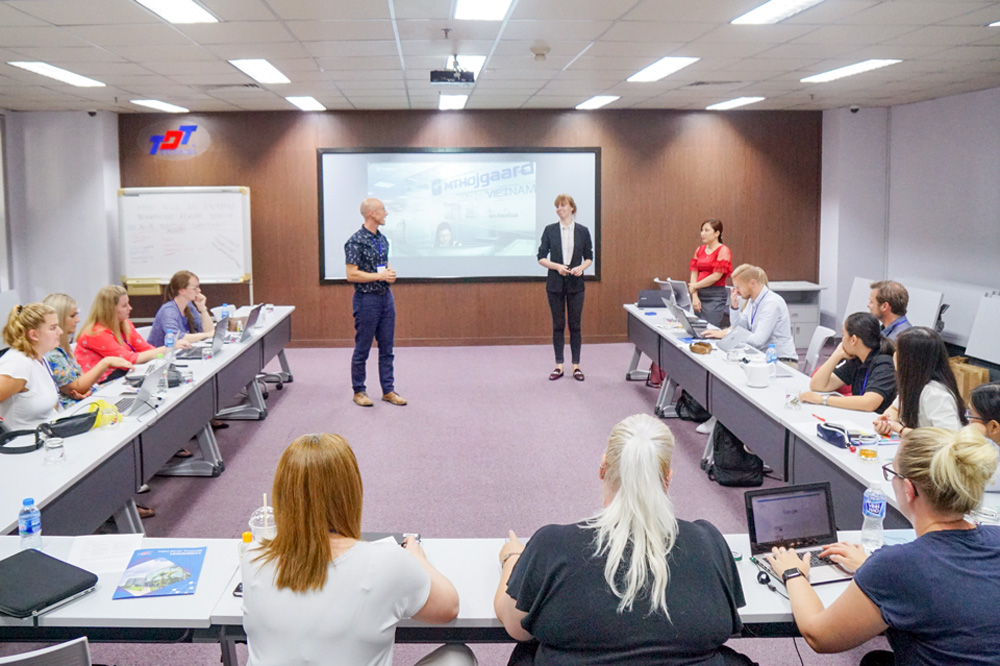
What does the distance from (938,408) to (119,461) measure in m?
3.39

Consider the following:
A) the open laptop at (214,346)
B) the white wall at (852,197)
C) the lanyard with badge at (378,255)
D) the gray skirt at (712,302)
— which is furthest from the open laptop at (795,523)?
the white wall at (852,197)

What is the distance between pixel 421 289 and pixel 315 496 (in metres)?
7.21

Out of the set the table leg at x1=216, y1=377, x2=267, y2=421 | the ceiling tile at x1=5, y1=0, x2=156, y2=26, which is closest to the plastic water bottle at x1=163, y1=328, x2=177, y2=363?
the table leg at x1=216, y1=377, x2=267, y2=421

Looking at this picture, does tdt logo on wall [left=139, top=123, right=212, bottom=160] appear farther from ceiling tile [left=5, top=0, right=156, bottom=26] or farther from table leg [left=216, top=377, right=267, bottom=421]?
ceiling tile [left=5, top=0, right=156, bottom=26]

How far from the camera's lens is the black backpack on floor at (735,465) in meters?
4.66

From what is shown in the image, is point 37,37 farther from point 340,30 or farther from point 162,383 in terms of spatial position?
point 162,383

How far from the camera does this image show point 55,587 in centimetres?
210

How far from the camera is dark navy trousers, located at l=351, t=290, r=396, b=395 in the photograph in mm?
6203

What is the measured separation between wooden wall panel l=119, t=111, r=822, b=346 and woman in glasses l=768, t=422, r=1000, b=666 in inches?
280

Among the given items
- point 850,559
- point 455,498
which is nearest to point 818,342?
point 455,498

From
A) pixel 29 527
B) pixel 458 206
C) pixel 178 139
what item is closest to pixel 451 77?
pixel 458 206

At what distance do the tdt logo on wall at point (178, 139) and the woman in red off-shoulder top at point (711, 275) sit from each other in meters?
5.32

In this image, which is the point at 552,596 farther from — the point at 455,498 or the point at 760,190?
the point at 760,190

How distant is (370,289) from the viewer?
20.4 feet
